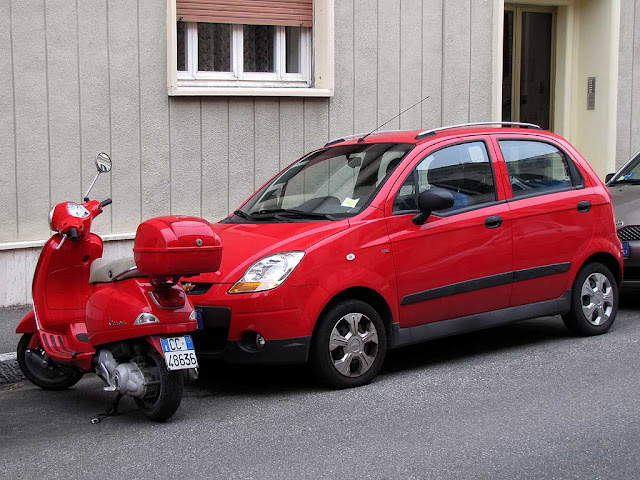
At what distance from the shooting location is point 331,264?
6391 millimetres

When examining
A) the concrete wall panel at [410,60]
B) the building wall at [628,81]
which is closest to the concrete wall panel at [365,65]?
the concrete wall panel at [410,60]

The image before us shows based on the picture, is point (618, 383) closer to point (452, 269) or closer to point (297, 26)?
point (452, 269)

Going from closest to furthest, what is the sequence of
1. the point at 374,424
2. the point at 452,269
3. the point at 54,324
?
the point at 374,424 < the point at 54,324 < the point at 452,269

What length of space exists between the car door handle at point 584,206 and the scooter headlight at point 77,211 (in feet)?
12.5

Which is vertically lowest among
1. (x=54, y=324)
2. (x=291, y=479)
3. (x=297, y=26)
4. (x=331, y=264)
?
(x=291, y=479)

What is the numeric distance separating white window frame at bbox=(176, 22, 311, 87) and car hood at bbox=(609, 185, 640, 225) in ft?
12.4

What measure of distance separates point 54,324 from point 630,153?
9.96 m

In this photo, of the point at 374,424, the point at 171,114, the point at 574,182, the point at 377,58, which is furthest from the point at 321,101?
the point at 374,424

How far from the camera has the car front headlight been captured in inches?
246

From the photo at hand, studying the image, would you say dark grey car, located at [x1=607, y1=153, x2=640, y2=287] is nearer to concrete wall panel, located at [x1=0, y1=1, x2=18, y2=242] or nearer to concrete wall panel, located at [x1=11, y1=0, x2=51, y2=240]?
concrete wall panel, located at [x1=11, y1=0, x2=51, y2=240]

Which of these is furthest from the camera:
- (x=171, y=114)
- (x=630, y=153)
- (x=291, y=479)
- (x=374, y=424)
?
(x=630, y=153)

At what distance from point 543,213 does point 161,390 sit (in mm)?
3377

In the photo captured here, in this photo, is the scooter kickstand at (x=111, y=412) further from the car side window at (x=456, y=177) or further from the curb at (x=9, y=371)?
the car side window at (x=456, y=177)

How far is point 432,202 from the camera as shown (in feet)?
22.2
